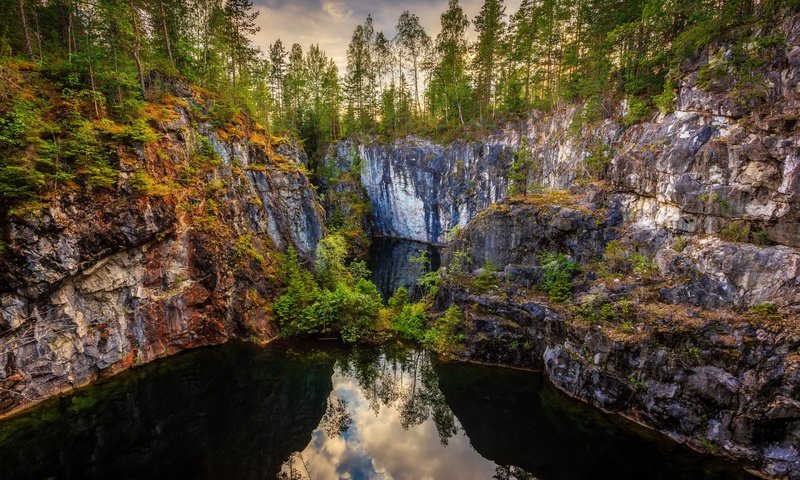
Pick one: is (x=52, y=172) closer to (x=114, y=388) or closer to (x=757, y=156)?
(x=114, y=388)

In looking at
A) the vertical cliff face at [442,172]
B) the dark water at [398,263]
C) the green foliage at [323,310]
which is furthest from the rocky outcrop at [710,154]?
the green foliage at [323,310]

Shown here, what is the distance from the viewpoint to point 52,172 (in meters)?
13.8

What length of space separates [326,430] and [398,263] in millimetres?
24962

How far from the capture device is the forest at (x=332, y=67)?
14714 mm

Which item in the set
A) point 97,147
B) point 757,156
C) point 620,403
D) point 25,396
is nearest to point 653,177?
point 757,156

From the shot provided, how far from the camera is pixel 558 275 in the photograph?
56.0ft

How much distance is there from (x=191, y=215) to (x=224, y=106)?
832 cm

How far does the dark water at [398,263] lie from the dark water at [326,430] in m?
11.8

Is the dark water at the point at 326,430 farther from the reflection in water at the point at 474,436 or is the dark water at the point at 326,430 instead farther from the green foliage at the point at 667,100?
the green foliage at the point at 667,100

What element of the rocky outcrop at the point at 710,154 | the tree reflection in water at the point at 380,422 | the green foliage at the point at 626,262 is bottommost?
the tree reflection in water at the point at 380,422

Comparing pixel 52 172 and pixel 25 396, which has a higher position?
pixel 52 172

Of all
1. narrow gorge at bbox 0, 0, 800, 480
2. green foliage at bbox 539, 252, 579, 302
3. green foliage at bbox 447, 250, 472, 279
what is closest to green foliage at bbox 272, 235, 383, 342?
narrow gorge at bbox 0, 0, 800, 480

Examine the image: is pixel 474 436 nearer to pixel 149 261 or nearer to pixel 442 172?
pixel 149 261

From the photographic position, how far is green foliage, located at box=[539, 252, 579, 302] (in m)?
16.4
